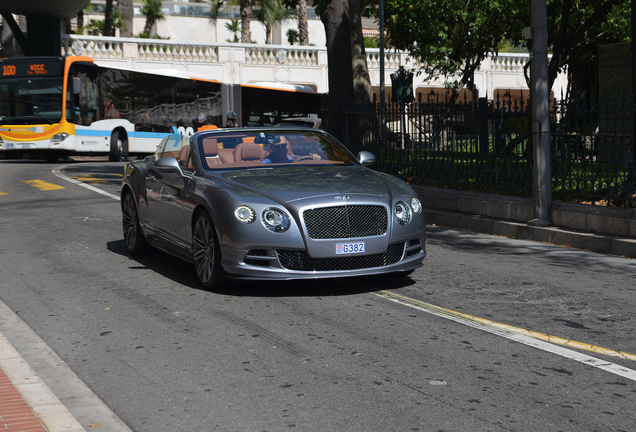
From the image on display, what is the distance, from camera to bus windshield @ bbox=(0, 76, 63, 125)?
2811cm

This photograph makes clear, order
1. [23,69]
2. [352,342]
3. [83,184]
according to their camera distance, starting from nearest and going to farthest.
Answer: [352,342], [83,184], [23,69]

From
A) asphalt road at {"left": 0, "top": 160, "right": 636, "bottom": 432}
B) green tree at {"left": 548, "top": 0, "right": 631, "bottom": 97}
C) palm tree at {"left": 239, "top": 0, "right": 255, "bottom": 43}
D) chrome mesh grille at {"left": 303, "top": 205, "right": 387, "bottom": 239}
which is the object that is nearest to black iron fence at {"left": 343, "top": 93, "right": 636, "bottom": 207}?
asphalt road at {"left": 0, "top": 160, "right": 636, "bottom": 432}

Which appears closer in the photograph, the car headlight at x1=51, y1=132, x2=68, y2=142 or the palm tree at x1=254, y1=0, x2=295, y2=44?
the car headlight at x1=51, y1=132, x2=68, y2=142

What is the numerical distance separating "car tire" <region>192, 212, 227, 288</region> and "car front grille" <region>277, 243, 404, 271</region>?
686 mm

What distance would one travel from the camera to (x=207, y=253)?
7719 mm

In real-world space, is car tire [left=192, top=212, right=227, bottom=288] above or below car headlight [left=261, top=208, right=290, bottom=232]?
below

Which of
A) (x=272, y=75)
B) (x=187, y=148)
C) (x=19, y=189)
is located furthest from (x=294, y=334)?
(x=272, y=75)

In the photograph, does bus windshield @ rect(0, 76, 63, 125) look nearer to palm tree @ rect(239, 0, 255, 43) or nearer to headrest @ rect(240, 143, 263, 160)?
headrest @ rect(240, 143, 263, 160)

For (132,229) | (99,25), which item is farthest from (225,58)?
(132,229)

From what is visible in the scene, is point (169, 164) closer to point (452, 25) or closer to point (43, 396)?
point (43, 396)

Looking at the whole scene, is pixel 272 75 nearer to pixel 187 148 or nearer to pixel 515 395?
pixel 187 148

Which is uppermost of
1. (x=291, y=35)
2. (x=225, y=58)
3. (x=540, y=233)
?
(x=291, y=35)

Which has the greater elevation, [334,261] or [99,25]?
[99,25]

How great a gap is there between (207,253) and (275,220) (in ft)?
3.02
